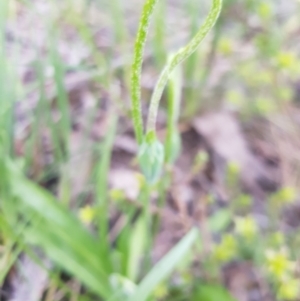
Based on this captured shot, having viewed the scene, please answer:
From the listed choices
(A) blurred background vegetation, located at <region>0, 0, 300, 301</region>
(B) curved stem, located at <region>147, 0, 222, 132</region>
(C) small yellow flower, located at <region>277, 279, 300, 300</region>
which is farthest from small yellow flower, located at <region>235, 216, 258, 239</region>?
(B) curved stem, located at <region>147, 0, 222, 132</region>

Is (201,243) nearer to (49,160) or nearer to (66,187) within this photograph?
(66,187)

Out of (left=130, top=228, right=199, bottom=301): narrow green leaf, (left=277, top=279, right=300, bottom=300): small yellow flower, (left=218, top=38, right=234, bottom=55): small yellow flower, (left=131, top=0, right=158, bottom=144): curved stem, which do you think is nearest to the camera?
(left=131, top=0, right=158, bottom=144): curved stem

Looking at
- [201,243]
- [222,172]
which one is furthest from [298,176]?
[201,243]

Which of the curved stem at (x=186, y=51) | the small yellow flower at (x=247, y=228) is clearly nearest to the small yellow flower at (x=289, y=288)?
the small yellow flower at (x=247, y=228)

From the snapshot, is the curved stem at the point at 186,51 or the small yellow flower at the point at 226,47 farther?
the small yellow flower at the point at 226,47

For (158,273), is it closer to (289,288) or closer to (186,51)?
(289,288)

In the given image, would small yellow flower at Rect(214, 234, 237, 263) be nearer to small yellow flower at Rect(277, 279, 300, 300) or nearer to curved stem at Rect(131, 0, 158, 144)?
small yellow flower at Rect(277, 279, 300, 300)

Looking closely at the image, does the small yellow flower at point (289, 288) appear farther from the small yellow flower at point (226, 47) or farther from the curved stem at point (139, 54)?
the small yellow flower at point (226, 47)
